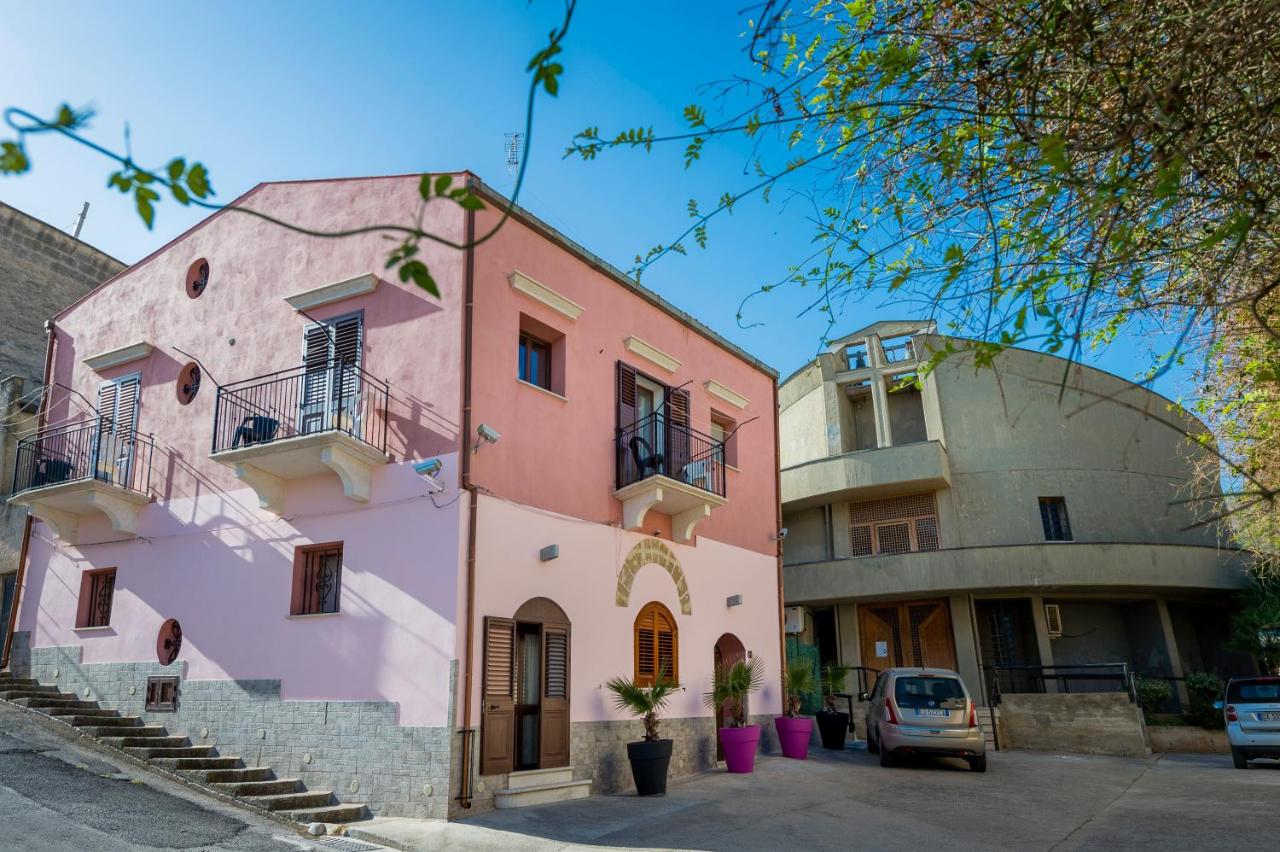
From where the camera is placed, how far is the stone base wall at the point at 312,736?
10.7 m

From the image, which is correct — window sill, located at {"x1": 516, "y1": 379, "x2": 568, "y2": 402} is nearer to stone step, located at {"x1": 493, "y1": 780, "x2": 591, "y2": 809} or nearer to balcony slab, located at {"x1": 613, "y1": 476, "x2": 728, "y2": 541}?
balcony slab, located at {"x1": 613, "y1": 476, "x2": 728, "y2": 541}

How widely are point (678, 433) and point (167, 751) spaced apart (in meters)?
8.91

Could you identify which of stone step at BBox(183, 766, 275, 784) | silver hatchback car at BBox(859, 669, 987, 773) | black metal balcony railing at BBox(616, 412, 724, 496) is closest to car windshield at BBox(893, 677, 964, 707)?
silver hatchback car at BBox(859, 669, 987, 773)

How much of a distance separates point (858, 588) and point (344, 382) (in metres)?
18.5

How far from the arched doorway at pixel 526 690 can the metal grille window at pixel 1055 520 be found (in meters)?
19.5

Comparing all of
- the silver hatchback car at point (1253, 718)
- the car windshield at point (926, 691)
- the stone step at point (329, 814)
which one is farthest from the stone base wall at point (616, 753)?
the silver hatchback car at point (1253, 718)

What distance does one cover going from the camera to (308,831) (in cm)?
1016

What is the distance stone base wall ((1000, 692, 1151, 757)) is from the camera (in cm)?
1902

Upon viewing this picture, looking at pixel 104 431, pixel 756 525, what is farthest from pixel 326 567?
pixel 756 525

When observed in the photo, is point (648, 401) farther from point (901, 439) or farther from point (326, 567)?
point (901, 439)

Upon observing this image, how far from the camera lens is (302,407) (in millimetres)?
13031

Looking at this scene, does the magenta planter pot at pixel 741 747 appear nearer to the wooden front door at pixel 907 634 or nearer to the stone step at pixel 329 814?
the stone step at pixel 329 814

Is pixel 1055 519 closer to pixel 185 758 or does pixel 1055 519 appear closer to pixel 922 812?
pixel 922 812

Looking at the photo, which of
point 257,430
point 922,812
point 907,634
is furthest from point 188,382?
point 907,634
